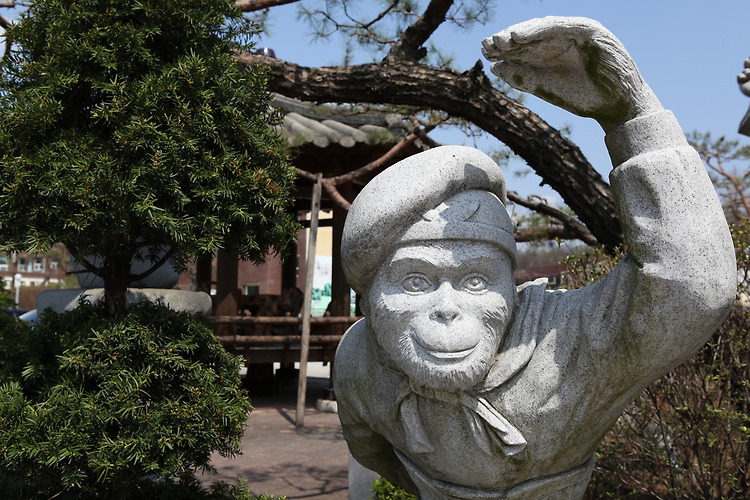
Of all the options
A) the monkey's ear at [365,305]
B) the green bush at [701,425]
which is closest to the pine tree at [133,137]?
the monkey's ear at [365,305]

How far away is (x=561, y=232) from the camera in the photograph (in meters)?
6.34

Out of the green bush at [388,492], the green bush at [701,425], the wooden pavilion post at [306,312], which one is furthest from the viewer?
the wooden pavilion post at [306,312]

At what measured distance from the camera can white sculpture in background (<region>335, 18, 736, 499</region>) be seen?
1733mm

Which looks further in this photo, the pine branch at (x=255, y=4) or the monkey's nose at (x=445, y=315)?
the pine branch at (x=255, y=4)

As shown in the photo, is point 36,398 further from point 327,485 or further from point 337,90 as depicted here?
point 337,90

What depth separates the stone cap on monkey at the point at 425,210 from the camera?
195 centimetres

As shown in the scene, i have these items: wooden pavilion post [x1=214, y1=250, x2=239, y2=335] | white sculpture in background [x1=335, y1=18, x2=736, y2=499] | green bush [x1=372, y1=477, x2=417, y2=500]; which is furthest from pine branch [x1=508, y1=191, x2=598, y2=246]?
white sculpture in background [x1=335, y1=18, x2=736, y2=499]

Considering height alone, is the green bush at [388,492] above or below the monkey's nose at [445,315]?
below

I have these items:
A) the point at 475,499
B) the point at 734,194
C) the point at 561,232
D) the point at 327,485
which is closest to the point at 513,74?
the point at 475,499

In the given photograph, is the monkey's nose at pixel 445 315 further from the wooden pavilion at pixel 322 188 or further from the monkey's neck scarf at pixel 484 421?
the wooden pavilion at pixel 322 188

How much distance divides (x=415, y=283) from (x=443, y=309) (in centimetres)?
14

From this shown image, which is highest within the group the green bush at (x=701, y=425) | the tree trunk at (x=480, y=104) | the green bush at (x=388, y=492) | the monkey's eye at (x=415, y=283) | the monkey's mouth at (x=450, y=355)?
the tree trunk at (x=480, y=104)

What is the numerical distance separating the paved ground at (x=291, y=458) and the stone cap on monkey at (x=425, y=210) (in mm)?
3248

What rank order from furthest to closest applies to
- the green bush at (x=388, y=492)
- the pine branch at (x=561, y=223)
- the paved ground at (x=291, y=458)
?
the pine branch at (x=561, y=223)
the paved ground at (x=291, y=458)
the green bush at (x=388, y=492)
